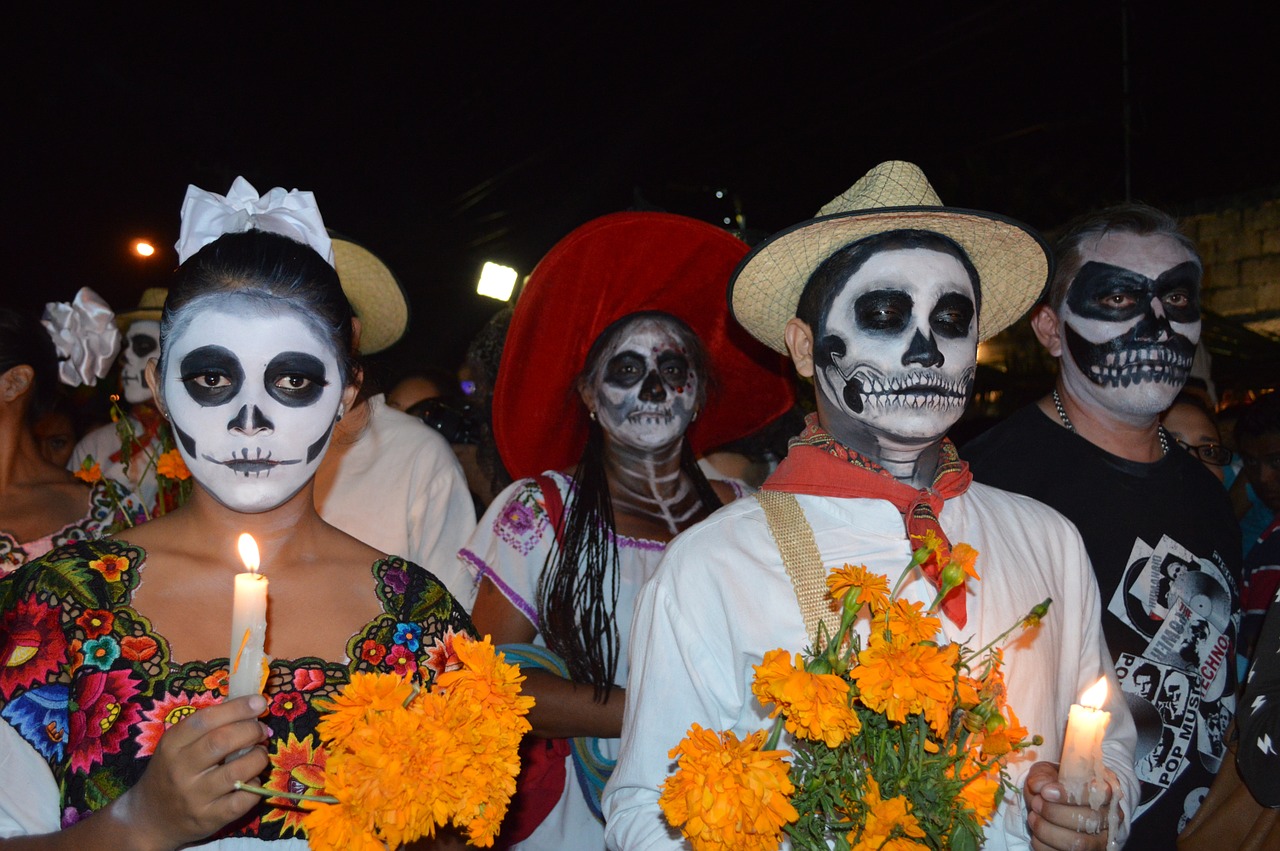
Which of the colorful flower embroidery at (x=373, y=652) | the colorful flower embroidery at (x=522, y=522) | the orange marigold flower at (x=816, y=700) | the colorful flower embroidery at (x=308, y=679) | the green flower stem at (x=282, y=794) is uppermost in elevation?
the colorful flower embroidery at (x=522, y=522)

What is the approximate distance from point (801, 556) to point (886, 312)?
0.56m

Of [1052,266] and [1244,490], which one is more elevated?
[1052,266]

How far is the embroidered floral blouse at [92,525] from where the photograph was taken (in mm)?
3504

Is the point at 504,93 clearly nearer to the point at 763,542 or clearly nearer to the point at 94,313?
the point at 94,313

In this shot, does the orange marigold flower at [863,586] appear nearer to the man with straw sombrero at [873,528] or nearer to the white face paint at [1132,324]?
the man with straw sombrero at [873,528]

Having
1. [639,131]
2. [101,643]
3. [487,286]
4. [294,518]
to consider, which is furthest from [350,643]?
[639,131]

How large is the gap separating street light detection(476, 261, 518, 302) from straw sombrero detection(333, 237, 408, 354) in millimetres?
4991

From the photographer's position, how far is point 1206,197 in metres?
9.43

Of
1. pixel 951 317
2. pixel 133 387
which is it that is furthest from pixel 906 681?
pixel 133 387

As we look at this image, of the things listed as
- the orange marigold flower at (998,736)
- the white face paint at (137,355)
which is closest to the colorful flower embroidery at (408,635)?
the orange marigold flower at (998,736)

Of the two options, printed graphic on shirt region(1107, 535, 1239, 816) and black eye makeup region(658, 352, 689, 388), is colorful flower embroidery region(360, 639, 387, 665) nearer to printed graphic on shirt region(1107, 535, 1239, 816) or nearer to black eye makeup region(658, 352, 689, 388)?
black eye makeup region(658, 352, 689, 388)

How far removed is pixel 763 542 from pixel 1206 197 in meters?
9.11

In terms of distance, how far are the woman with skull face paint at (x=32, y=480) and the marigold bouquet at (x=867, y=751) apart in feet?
9.51

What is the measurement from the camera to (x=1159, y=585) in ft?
8.91
